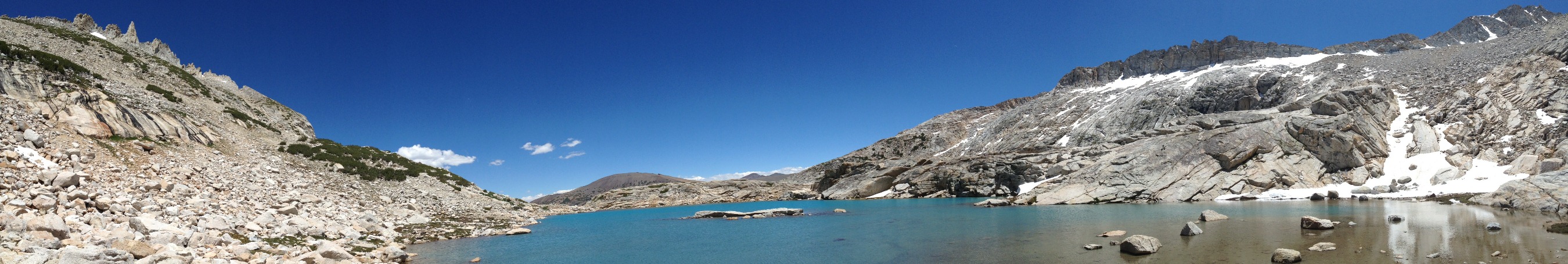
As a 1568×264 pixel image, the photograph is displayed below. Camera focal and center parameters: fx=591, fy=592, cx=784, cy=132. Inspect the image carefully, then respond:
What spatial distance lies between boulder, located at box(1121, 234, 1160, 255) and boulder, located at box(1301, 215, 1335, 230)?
866cm

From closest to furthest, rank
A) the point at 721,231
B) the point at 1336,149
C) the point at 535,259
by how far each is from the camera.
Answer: the point at 535,259
the point at 721,231
the point at 1336,149

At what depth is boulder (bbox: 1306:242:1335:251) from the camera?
16.5 m

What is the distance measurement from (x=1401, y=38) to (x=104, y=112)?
19378 centimetres

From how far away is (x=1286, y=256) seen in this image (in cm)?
1470

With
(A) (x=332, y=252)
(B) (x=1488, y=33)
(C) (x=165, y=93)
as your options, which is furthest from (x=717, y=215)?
(B) (x=1488, y=33)

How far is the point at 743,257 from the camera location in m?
22.2

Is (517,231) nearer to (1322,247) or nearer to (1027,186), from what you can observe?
(1322,247)

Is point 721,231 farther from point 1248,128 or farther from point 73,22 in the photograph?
point 73,22

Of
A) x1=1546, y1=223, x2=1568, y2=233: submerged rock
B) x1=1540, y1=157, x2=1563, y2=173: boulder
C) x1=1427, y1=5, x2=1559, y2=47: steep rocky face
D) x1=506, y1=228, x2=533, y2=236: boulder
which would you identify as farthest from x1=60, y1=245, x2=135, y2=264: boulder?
x1=1427, y1=5, x2=1559, y2=47: steep rocky face

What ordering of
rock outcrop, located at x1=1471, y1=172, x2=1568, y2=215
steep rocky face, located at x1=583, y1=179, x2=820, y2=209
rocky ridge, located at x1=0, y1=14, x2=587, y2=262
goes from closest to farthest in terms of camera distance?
rocky ridge, located at x1=0, y1=14, x2=587, y2=262, rock outcrop, located at x1=1471, y1=172, x2=1568, y2=215, steep rocky face, located at x1=583, y1=179, x2=820, y2=209

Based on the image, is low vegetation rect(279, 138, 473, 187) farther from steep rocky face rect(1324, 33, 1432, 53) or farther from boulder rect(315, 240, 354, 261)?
steep rocky face rect(1324, 33, 1432, 53)

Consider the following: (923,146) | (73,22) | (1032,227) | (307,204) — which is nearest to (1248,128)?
(1032,227)

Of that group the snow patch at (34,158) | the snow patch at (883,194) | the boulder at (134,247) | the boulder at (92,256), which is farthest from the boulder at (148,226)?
the snow patch at (883,194)

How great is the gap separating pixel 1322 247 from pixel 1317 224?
262 inches
